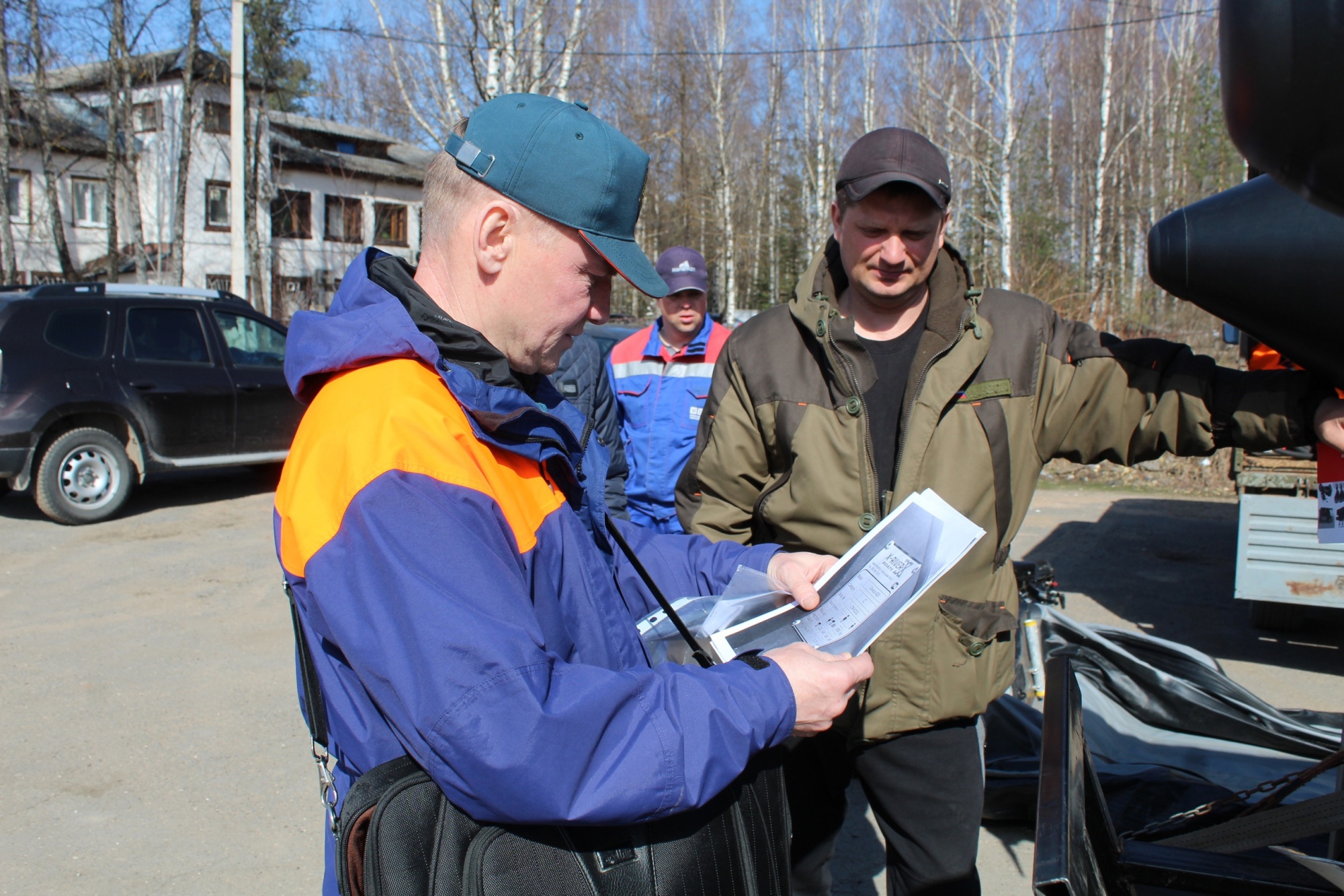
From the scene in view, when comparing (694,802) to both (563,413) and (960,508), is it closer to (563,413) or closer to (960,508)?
(563,413)

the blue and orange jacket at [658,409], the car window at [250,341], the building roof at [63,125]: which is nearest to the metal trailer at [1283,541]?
the blue and orange jacket at [658,409]

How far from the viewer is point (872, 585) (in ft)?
5.80

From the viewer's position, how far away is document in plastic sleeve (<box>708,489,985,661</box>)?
1.71m

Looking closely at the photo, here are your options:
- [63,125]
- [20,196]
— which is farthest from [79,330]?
[20,196]

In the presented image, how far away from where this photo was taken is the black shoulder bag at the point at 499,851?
1196 millimetres

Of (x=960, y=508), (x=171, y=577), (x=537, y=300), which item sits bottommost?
(x=171, y=577)

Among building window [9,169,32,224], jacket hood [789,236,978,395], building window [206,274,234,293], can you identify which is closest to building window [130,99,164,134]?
building window [9,169,32,224]

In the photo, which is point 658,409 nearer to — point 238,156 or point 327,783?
point 327,783

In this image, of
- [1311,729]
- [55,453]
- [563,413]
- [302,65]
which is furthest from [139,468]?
[302,65]

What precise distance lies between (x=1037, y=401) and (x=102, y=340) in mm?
8347

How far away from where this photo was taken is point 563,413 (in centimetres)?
170

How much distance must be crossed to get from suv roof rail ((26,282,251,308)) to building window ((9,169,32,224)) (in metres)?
25.1

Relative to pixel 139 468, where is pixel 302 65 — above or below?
above

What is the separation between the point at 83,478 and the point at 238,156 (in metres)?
8.78
